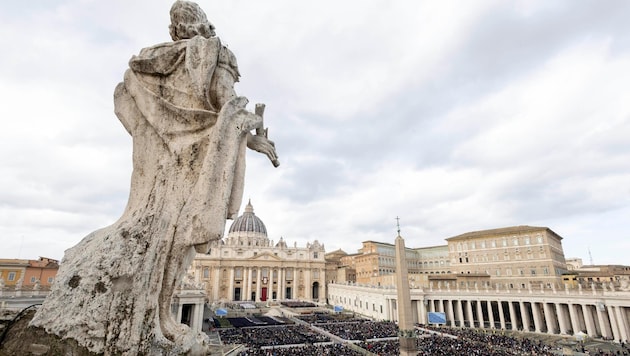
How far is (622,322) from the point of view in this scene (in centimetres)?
3141

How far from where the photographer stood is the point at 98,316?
3432 millimetres

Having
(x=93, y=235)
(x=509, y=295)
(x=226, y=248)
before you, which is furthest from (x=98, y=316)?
(x=226, y=248)

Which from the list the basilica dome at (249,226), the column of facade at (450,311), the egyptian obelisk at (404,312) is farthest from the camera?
the basilica dome at (249,226)

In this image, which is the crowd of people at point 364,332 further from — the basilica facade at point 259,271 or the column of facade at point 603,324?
the basilica facade at point 259,271

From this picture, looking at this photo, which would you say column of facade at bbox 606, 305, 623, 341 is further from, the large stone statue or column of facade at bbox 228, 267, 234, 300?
column of facade at bbox 228, 267, 234, 300

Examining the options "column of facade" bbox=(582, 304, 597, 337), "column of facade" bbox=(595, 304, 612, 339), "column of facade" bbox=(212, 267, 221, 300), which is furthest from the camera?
"column of facade" bbox=(212, 267, 221, 300)

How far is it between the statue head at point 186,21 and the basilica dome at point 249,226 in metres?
96.3

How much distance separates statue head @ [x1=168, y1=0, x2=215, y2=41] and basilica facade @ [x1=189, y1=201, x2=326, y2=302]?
3054 inches

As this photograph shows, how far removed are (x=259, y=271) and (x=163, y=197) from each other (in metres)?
85.1

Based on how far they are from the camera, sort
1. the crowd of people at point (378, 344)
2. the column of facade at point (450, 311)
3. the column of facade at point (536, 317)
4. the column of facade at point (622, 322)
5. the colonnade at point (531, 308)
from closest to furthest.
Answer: the crowd of people at point (378, 344) < the column of facade at point (622, 322) < the colonnade at point (531, 308) < the column of facade at point (536, 317) < the column of facade at point (450, 311)

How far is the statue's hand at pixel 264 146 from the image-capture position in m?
5.16

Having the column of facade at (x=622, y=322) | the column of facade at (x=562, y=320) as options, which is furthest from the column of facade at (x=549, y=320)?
the column of facade at (x=622, y=322)

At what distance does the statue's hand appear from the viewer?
5160 millimetres

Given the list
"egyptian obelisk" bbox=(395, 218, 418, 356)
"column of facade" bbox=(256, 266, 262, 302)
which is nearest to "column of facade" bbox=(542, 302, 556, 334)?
"egyptian obelisk" bbox=(395, 218, 418, 356)
